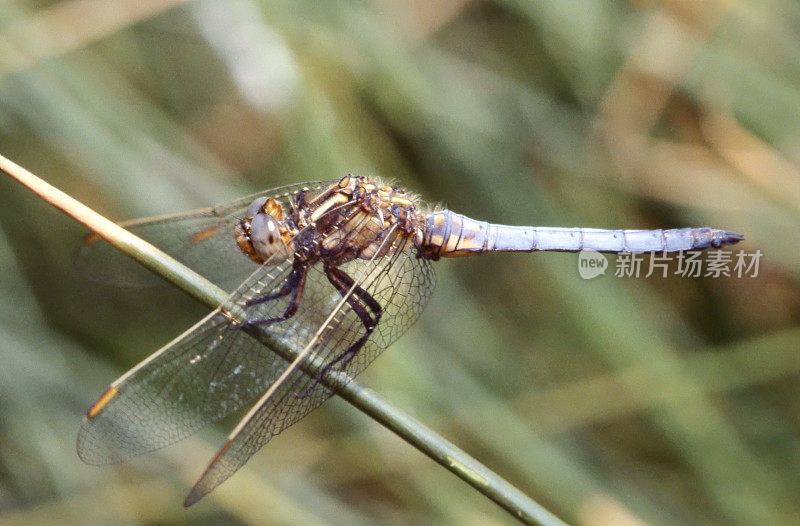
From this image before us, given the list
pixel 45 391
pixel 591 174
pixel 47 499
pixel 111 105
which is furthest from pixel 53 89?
pixel 591 174

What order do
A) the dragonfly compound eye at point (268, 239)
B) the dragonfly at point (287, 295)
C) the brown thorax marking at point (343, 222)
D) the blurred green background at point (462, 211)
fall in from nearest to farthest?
the dragonfly at point (287, 295) < the dragonfly compound eye at point (268, 239) < the brown thorax marking at point (343, 222) < the blurred green background at point (462, 211)

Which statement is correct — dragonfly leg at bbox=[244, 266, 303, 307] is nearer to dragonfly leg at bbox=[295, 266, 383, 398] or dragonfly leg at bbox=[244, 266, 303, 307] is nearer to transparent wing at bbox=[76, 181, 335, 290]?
dragonfly leg at bbox=[295, 266, 383, 398]

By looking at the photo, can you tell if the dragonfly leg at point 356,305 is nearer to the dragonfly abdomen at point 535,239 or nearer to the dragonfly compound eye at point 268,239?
the dragonfly compound eye at point 268,239

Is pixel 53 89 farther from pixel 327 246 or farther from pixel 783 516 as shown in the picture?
pixel 783 516

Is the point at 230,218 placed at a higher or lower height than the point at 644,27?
lower

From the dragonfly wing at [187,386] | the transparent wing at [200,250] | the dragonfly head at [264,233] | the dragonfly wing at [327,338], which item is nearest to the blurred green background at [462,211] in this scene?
the transparent wing at [200,250]

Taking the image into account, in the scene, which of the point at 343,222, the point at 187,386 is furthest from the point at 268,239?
the point at 187,386

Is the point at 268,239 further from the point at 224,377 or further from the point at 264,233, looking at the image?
the point at 224,377
